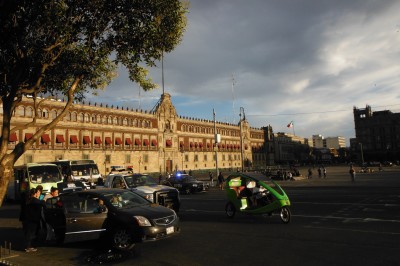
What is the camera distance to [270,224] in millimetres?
11477

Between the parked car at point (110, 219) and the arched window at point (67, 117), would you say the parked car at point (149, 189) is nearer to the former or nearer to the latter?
the parked car at point (110, 219)

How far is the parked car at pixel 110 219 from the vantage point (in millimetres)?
8398

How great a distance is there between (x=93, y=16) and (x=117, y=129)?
55936 mm

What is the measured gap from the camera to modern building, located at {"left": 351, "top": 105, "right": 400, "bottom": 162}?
11950 cm

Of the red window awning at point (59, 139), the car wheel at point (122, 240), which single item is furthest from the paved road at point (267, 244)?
the red window awning at point (59, 139)

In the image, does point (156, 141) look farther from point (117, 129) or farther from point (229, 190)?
point (229, 190)

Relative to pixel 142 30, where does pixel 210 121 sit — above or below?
above

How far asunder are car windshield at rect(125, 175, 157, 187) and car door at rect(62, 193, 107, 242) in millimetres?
6310

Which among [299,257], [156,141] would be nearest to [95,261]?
[299,257]

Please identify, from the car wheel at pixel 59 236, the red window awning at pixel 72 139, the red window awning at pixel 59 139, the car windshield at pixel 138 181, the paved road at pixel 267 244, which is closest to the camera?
the paved road at pixel 267 244

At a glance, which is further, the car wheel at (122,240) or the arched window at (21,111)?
the arched window at (21,111)

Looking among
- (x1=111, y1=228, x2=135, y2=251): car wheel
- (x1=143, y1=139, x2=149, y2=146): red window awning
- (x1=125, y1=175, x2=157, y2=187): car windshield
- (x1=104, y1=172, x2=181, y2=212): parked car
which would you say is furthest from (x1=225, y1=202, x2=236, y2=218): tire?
(x1=143, y1=139, x2=149, y2=146): red window awning

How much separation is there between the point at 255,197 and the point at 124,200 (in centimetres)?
530

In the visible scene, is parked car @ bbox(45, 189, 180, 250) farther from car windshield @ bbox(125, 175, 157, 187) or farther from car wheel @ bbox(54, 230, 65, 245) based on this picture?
car windshield @ bbox(125, 175, 157, 187)
